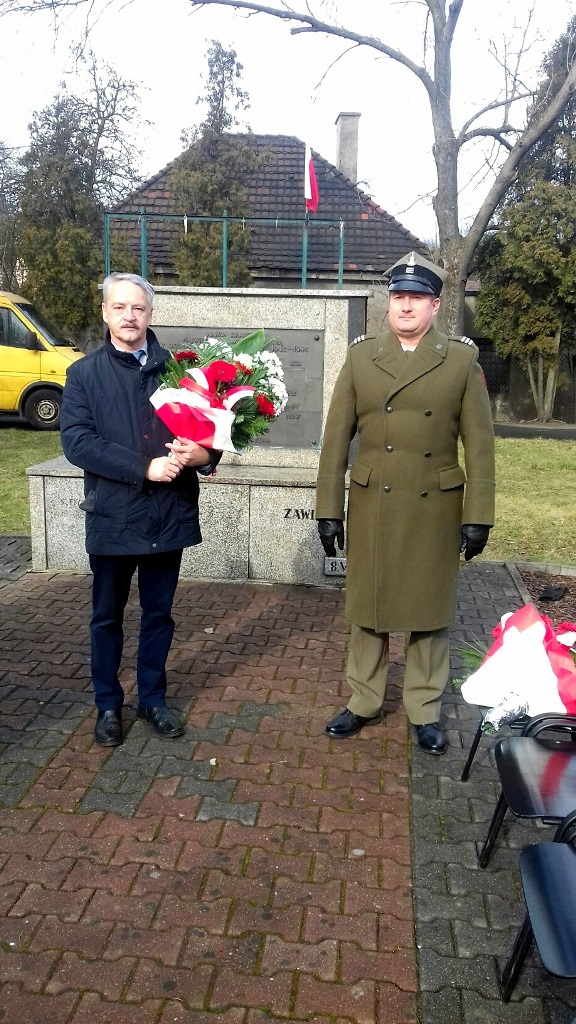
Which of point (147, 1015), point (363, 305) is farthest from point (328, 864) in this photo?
point (363, 305)

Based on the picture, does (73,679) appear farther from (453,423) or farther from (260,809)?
(453,423)

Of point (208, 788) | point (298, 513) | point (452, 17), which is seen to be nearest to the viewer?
point (208, 788)

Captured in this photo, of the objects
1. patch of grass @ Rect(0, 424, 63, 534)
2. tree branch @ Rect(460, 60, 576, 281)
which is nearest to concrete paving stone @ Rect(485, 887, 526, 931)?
→ patch of grass @ Rect(0, 424, 63, 534)

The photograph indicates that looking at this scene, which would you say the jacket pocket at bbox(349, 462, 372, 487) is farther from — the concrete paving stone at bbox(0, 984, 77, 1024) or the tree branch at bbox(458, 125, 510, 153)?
the tree branch at bbox(458, 125, 510, 153)

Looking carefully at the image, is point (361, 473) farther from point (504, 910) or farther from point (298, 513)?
point (298, 513)

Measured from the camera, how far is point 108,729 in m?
3.81

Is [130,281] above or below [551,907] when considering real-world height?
above

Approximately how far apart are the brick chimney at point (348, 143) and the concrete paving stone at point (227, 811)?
26403 millimetres

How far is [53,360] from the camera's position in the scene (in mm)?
15070

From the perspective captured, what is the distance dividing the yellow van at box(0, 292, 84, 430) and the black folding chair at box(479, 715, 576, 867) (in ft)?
43.5

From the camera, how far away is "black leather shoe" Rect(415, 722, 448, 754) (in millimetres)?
3832

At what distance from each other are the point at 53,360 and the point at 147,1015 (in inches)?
545

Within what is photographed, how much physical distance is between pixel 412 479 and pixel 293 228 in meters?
18.3

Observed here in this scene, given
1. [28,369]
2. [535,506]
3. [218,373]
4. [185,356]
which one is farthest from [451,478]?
[28,369]
